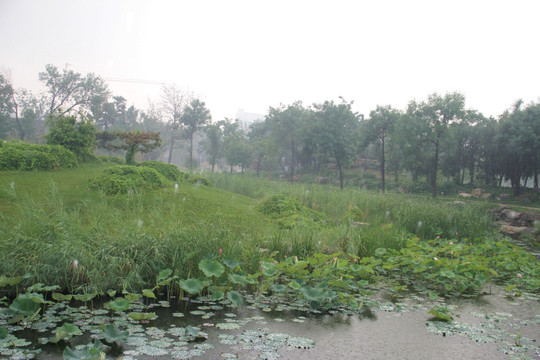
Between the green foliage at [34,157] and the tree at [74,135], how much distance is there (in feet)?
1.96

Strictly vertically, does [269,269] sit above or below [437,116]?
below

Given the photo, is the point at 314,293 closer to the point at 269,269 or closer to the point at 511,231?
A: the point at 269,269

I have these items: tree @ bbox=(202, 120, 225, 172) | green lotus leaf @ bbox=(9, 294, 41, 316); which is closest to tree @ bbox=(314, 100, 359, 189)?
tree @ bbox=(202, 120, 225, 172)

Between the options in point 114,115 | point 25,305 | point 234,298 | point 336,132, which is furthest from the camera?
point 114,115

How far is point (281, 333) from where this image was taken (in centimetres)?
333

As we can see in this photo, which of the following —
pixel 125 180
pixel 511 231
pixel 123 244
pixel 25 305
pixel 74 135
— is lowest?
pixel 511 231

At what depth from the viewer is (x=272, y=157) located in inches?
1420

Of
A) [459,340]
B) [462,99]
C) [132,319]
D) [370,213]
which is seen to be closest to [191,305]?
[132,319]

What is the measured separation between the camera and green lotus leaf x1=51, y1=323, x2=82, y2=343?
2.83 meters

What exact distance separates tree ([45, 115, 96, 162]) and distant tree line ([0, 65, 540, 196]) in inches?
1.2

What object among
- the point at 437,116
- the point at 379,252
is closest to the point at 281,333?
the point at 379,252

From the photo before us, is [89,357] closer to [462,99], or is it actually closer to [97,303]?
[97,303]

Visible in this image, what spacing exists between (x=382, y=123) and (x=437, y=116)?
15.5 ft

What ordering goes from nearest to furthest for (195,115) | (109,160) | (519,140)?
(109,160), (519,140), (195,115)
